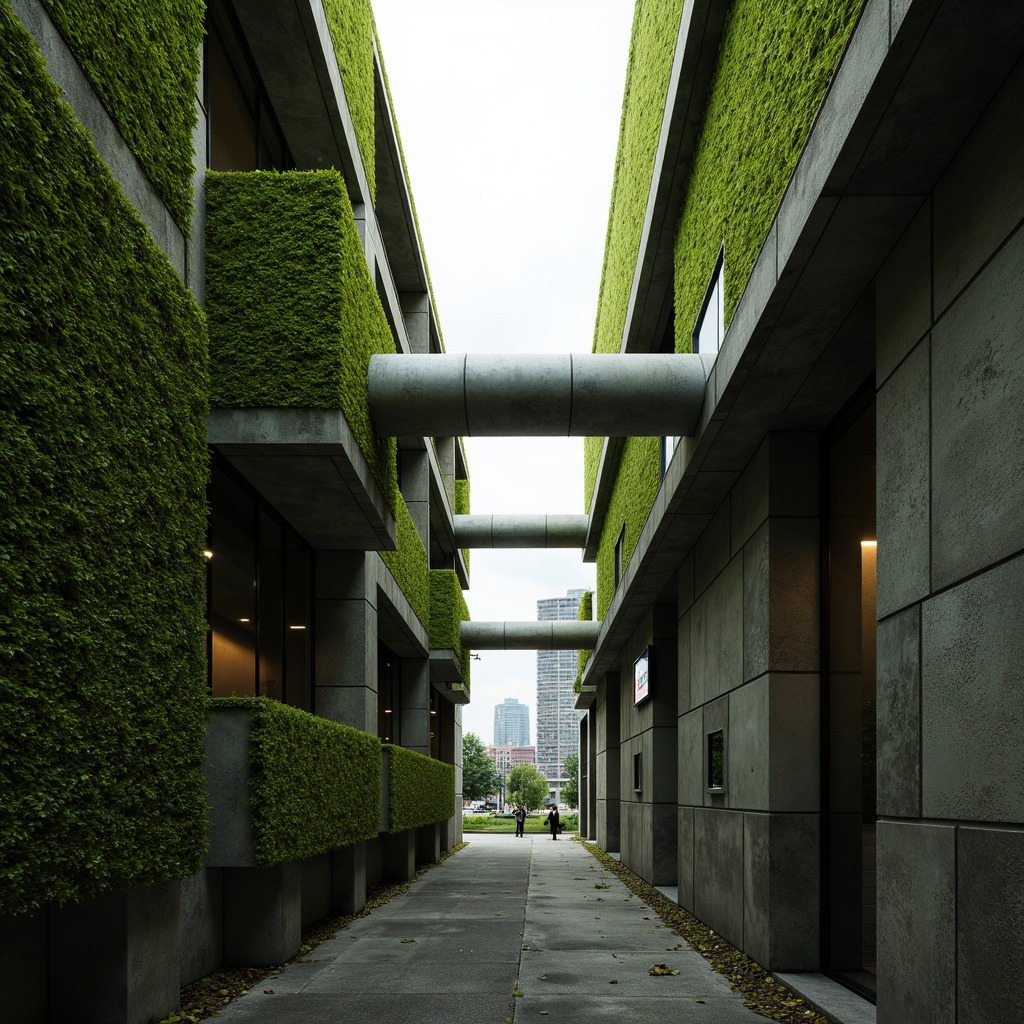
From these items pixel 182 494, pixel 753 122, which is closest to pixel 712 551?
pixel 753 122

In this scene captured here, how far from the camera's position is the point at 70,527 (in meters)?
5.94

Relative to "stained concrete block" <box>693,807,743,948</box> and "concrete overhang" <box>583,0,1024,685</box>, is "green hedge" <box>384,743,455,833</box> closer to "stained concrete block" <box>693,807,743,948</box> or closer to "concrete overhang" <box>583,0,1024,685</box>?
"stained concrete block" <box>693,807,743,948</box>

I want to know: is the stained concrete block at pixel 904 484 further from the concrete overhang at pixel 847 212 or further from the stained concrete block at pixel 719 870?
the stained concrete block at pixel 719 870

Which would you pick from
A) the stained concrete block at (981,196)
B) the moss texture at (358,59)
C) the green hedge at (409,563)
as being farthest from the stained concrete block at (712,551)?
the moss texture at (358,59)

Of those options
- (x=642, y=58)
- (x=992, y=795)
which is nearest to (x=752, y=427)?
(x=992, y=795)

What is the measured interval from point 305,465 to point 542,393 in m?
2.91

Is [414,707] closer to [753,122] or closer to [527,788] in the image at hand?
[753,122]

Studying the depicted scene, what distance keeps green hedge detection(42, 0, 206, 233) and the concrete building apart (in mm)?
29

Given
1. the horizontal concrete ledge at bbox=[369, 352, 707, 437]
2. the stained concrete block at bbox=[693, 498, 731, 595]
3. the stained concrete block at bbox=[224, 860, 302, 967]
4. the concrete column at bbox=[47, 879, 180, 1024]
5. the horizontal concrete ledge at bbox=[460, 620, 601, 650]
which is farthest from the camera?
the horizontal concrete ledge at bbox=[460, 620, 601, 650]

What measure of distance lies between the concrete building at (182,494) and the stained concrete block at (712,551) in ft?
15.2

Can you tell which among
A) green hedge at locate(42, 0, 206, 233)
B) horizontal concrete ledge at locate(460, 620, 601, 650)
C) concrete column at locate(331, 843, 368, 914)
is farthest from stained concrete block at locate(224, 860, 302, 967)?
horizontal concrete ledge at locate(460, 620, 601, 650)

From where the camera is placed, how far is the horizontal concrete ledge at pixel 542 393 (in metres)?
11.9

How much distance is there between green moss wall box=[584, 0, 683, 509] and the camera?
47.8 ft

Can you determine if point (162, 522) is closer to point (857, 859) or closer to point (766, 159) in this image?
point (766, 159)
